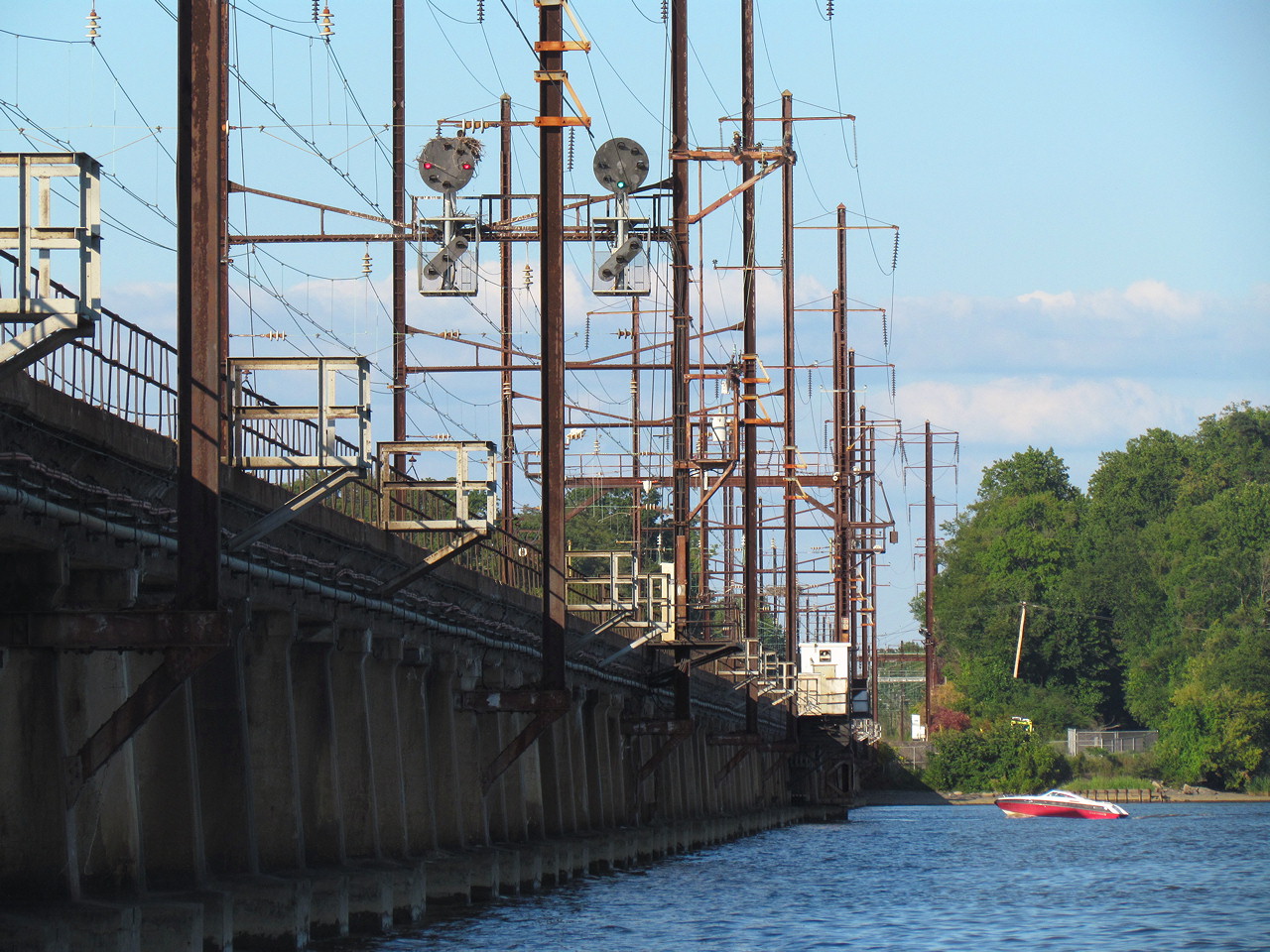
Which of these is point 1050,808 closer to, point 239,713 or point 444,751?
point 444,751

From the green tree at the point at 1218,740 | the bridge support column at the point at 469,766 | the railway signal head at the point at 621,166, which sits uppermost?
the railway signal head at the point at 621,166

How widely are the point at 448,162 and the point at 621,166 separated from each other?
3.55m

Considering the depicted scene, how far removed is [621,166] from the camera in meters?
40.8

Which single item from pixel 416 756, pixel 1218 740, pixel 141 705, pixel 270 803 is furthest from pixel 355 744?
pixel 1218 740

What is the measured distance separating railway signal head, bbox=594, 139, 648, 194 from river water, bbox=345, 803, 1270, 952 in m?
14.0

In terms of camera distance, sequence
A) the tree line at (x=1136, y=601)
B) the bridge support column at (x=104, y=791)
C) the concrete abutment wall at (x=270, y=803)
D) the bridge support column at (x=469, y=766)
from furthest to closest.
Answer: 1. the tree line at (x=1136, y=601)
2. the bridge support column at (x=469, y=766)
3. the bridge support column at (x=104, y=791)
4. the concrete abutment wall at (x=270, y=803)

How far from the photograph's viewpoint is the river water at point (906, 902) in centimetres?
2562

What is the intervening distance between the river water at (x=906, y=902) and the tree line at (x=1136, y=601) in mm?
64461

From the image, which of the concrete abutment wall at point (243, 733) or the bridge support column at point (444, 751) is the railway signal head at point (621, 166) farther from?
the bridge support column at point (444, 751)

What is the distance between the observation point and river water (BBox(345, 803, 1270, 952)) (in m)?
25.6

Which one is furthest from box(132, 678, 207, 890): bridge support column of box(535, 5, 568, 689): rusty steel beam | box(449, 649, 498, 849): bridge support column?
box(449, 649, 498, 849): bridge support column

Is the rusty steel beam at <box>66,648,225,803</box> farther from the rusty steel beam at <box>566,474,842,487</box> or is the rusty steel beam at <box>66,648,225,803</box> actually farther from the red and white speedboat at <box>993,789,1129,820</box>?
the red and white speedboat at <box>993,789,1129,820</box>

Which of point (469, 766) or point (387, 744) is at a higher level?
point (387, 744)

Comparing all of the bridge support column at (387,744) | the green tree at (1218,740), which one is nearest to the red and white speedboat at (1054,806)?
the green tree at (1218,740)
